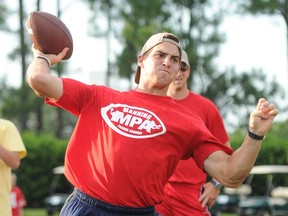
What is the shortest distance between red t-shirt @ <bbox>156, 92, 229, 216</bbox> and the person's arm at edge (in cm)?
184

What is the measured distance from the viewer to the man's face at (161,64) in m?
4.81

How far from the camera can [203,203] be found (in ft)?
21.7

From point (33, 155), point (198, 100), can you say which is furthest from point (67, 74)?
point (198, 100)

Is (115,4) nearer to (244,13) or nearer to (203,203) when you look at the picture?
(244,13)

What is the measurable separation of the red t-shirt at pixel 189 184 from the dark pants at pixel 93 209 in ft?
5.76

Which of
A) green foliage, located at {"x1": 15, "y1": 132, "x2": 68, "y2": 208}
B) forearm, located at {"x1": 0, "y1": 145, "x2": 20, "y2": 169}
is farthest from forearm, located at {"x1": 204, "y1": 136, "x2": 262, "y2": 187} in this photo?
green foliage, located at {"x1": 15, "y1": 132, "x2": 68, "y2": 208}

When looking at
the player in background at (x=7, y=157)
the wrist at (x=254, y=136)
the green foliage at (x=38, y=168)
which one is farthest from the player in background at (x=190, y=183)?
the green foliage at (x=38, y=168)

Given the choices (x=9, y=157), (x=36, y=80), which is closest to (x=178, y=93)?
(x=9, y=157)

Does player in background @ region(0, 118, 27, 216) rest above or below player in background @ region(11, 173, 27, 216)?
above

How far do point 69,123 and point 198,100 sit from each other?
5324 cm

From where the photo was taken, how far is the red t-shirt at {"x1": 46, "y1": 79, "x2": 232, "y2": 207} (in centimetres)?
453

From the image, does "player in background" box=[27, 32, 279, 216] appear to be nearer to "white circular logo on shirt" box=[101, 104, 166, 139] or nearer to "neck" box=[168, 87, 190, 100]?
"white circular logo on shirt" box=[101, 104, 166, 139]

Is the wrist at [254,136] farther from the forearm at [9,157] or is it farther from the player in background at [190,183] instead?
the forearm at [9,157]

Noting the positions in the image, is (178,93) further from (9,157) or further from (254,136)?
(254,136)
